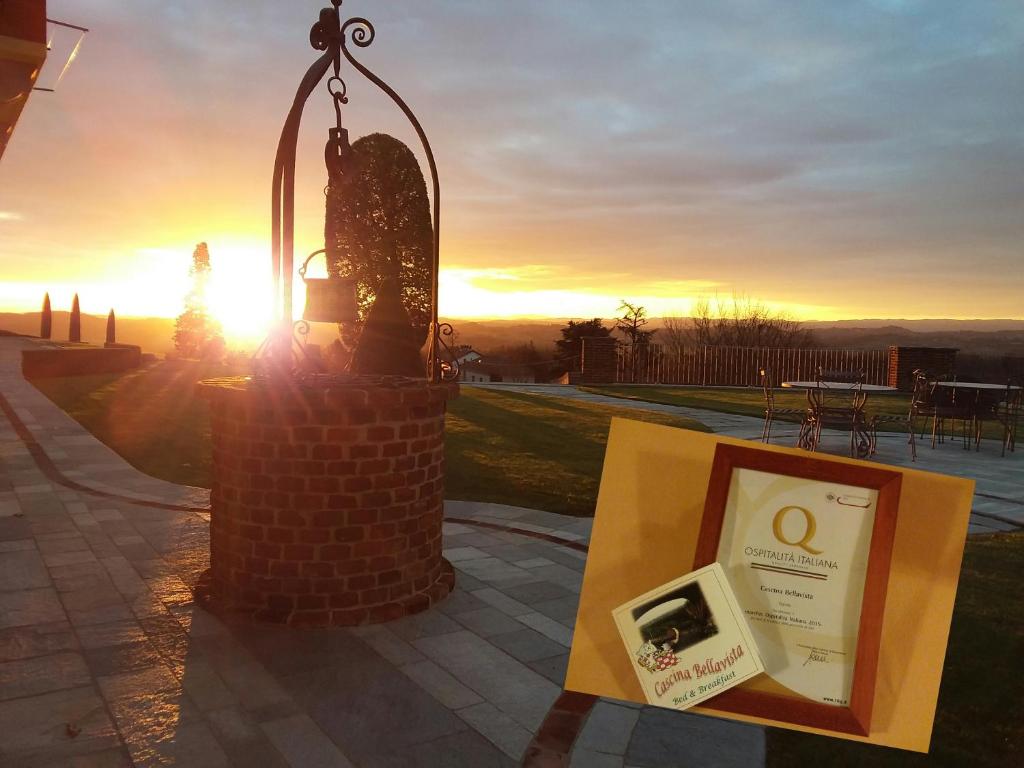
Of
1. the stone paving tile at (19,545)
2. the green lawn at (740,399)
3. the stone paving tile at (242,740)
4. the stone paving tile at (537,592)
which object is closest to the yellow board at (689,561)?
the stone paving tile at (242,740)

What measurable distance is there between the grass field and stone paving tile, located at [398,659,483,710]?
11.3 ft

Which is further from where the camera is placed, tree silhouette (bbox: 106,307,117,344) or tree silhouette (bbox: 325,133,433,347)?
tree silhouette (bbox: 106,307,117,344)

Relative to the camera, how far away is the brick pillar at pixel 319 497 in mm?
3887

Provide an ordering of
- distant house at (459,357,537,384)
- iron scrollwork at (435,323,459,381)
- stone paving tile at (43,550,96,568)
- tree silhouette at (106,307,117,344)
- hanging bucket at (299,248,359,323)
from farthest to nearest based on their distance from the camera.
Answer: distant house at (459,357,537,384) < tree silhouette at (106,307,117,344) < stone paving tile at (43,550,96,568) < iron scrollwork at (435,323,459,381) < hanging bucket at (299,248,359,323)

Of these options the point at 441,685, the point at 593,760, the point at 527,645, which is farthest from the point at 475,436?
the point at 593,760

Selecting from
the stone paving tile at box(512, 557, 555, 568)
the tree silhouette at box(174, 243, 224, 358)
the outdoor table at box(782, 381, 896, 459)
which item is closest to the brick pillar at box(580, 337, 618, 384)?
the outdoor table at box(782, 381, 896, 459)

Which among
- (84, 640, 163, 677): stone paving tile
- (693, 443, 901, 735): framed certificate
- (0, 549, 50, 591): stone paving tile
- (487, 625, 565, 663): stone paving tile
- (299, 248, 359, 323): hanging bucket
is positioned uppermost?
(299, 248, 359, 323): hanging bucket

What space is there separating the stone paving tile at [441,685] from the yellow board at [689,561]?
2631 mm

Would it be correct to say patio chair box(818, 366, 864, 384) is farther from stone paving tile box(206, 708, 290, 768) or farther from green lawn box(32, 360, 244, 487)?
stone paving tile box(206, 708, 290, 768)

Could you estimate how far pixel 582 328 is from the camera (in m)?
31.6

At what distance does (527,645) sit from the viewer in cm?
376

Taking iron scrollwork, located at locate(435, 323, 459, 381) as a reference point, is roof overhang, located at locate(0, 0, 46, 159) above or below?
above

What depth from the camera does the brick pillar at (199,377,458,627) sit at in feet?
12.8

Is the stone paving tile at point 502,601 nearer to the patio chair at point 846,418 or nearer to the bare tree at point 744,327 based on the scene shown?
the patio chair at point 846,418
